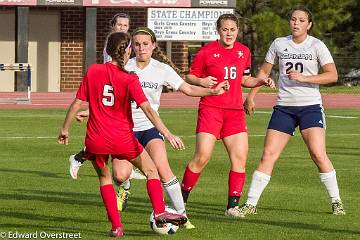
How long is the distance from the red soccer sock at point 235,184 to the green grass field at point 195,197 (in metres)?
0.30

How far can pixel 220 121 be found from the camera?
1276 cm

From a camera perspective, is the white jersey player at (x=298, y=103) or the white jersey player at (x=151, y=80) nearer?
the white jersey player at (x=151, y=80)

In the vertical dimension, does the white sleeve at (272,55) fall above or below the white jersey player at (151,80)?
above

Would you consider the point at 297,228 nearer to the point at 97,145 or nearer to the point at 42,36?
the point at 97,145

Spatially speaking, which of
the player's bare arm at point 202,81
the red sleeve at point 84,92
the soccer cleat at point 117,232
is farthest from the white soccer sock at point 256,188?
the red sleeve at point 84,92

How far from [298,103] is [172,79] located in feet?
5.64

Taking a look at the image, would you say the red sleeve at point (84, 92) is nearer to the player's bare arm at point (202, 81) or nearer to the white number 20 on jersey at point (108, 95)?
the white number 20 on jersey at point (108, 95)

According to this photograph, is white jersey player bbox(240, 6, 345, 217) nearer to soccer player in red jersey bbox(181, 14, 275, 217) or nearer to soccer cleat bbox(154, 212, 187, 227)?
soccer player in red jersey bbox(181, 14, 275, 217)

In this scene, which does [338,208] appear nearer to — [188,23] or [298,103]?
[298,103]

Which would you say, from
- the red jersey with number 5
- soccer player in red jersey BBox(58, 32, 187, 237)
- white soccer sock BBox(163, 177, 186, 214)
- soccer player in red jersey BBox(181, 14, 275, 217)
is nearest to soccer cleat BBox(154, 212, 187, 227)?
soccer player in red jersey BBox(58, 32, 187, 237)

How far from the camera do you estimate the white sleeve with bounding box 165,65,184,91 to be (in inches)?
458

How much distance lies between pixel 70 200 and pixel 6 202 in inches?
30.3

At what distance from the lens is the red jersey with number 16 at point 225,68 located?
12695 millimetres

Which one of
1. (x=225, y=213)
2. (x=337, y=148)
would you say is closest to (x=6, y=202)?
(x=225, y=213)
